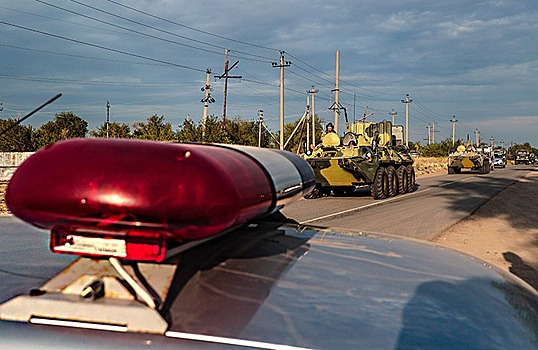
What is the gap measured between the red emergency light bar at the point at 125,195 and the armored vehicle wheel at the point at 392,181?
1822cm

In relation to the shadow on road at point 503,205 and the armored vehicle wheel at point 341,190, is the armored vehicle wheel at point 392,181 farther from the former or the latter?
the shadow on road at point 503,205

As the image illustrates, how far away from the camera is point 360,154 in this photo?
18.2 metres

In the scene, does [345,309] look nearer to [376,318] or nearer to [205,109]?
[376,318]

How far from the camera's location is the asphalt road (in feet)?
38.0

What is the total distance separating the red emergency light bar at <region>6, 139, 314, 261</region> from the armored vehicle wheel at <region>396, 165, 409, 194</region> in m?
19.9

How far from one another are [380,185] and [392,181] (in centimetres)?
158

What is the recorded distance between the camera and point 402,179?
21.1 meters

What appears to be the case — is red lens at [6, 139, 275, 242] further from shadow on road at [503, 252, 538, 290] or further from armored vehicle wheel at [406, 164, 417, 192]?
armored vehicle wheel at [406, 164, 417, 192]

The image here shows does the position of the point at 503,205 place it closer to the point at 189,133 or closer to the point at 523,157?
the point at 189,133

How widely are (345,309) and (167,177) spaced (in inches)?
20.5

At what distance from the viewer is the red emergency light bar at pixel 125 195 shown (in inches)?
45.7

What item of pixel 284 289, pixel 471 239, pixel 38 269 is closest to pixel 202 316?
pixel 284 289

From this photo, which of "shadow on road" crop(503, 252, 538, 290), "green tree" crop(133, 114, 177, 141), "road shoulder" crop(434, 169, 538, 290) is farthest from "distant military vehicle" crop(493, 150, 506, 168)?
"shadow on road" crop(503, 252, 538, 290)

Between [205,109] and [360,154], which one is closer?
[360,154]
